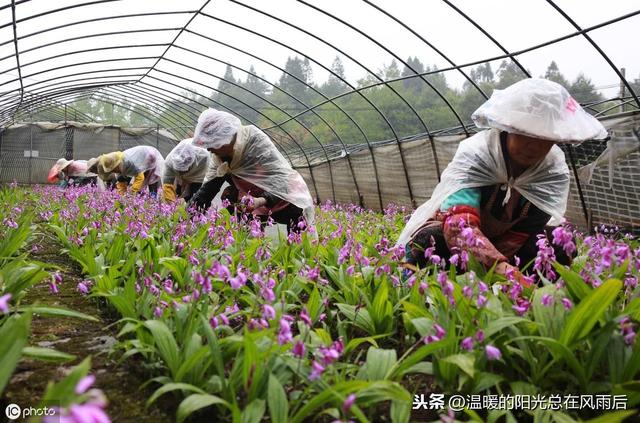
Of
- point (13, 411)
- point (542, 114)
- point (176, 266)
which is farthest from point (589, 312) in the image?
point (176, 266)

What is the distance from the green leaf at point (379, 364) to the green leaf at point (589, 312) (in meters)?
0.60

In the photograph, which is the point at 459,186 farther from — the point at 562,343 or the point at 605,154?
the point at 605,154

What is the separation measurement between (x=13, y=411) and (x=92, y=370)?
403 mm

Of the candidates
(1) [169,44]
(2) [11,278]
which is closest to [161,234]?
(2) [11,278]

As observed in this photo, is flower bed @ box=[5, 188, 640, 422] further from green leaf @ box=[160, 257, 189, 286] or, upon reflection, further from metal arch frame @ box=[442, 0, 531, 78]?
metal arch frame @ box=[442, 0, 531, 78]

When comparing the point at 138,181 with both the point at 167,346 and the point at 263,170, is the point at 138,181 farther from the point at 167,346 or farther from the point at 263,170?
the point at 167,346

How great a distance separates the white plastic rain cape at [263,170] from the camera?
548 cm

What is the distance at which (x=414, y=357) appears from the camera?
5.55 ft

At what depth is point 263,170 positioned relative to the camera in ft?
18.3

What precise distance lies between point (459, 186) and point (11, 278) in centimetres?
242

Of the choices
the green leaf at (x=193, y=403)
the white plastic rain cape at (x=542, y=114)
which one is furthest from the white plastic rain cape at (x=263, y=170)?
the green leaf at (x=193, y=403)

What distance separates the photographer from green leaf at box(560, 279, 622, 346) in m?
1.70

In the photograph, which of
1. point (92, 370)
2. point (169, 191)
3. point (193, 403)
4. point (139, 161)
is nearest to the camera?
point (193, 403)

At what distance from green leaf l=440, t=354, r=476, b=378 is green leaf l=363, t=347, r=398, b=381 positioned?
0.18m
